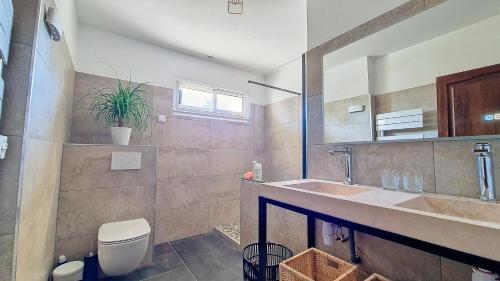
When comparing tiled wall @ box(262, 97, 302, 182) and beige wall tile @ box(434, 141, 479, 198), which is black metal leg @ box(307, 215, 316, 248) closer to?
beige wall tile @ box(434, 141, 479, 198)

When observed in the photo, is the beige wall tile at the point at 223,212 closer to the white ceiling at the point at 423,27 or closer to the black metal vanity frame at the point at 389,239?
the black metal vanity frame at the point at 389,239

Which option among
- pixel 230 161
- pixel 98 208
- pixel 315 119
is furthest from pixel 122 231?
pixel 315 119

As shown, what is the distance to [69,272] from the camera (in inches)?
60.9

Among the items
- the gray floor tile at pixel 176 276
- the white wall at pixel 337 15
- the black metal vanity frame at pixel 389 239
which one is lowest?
the gray floor tile at pixel 176 276

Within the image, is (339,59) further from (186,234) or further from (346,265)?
(186,234)

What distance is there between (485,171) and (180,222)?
2.64 meters

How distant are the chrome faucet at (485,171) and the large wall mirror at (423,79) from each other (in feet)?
0.31

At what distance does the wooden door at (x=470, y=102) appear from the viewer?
3.10 feet

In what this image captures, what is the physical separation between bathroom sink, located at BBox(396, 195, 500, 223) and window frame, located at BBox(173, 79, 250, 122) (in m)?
2.44

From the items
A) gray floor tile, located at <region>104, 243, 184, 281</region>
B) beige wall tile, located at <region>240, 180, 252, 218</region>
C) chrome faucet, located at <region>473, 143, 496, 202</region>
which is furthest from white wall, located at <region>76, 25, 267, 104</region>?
chrome faucet, located at <region>473, 143, 496, 202</region>

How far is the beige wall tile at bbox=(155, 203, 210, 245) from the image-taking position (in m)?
2.49

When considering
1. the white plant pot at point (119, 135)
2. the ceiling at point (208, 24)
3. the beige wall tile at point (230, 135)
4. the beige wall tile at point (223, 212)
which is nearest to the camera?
the ceiling at point (208, 24)

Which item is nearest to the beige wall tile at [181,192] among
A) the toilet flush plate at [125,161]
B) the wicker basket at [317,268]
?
the toilet flush plate at [125,161]

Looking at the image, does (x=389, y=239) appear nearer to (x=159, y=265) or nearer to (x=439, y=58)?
(x=439, y=58)
